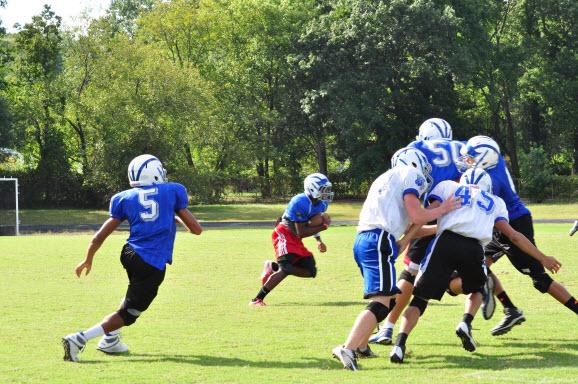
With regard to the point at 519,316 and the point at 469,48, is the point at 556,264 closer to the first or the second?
the point at 519,316

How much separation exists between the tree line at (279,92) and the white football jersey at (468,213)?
4360cm

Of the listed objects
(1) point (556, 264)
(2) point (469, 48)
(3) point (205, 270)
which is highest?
(2) point (469, 48)

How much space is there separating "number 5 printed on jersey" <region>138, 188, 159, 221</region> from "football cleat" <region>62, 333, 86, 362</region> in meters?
1.32

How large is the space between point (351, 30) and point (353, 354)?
4968 cm

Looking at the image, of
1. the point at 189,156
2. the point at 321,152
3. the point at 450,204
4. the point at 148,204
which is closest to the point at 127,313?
the point at 148,204

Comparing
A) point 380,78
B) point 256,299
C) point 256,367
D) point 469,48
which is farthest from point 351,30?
point 256,367

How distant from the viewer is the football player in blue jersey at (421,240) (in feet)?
31.3

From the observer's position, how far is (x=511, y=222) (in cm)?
1005

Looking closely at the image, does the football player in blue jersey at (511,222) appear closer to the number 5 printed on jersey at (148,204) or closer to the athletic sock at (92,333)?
Answer: the number 5 printed on jersey at (148,204)

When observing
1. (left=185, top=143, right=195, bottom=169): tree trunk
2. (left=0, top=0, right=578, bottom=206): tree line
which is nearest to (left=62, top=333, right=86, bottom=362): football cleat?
(left=0, top=0, right=578, bottom=206): tree line

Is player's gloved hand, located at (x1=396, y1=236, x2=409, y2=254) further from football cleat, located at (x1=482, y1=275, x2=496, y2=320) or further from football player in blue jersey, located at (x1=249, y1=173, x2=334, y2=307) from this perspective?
football player in blue jersey, located at (x1=249, y1=173, x2=334, y2=307)

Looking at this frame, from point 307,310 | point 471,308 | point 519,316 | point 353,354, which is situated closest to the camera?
point 353,354

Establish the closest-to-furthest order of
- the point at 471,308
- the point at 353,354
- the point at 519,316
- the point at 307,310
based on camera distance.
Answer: the point at 353,354
the point at 471,308
the point at 519,316
the point at 307,310

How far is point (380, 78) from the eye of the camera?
183 ft
